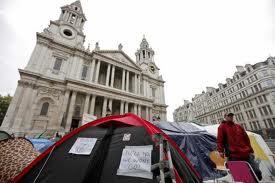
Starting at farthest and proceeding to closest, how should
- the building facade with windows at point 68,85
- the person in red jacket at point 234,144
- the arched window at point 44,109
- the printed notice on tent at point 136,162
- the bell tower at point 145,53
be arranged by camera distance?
the bell tower at point 145,53, the arched window at point 44,109, the building facade with windows at point 68,85, the person in red jacket at point 234,144, the printed notice on tent at point 136,162

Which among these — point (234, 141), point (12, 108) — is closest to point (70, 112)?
point (12, 108)

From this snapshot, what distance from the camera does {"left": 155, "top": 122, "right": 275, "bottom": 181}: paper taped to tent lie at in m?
4.60

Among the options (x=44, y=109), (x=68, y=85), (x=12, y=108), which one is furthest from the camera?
(x=68, y=85)

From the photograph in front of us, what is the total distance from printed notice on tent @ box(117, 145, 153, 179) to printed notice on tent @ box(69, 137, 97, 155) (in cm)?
72

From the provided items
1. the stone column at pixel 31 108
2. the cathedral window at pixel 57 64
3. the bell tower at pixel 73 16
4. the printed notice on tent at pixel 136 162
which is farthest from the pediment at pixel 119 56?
the printed notice on tent at pixel 136 162

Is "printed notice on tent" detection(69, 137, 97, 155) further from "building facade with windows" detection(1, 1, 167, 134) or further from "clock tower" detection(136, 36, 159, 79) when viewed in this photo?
"clock tower" detection(136, 36, 159, 79)

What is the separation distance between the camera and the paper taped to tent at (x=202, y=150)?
4602 mm

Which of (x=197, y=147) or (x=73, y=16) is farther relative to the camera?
(x=73, y=16)

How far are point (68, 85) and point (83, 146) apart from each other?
16366 mm

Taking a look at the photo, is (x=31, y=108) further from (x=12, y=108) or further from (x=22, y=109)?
(x=12, y=108)

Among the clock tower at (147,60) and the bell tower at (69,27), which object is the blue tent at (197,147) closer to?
the bell tower at (69,27)

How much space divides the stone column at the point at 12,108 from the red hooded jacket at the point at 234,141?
18855mm

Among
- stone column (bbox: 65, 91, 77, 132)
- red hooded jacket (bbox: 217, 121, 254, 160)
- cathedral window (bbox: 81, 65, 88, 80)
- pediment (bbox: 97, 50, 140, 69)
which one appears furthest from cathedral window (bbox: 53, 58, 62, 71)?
red hooded jacket (bbox: 217, 121, 254, 160)

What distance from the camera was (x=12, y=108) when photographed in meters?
13.8
